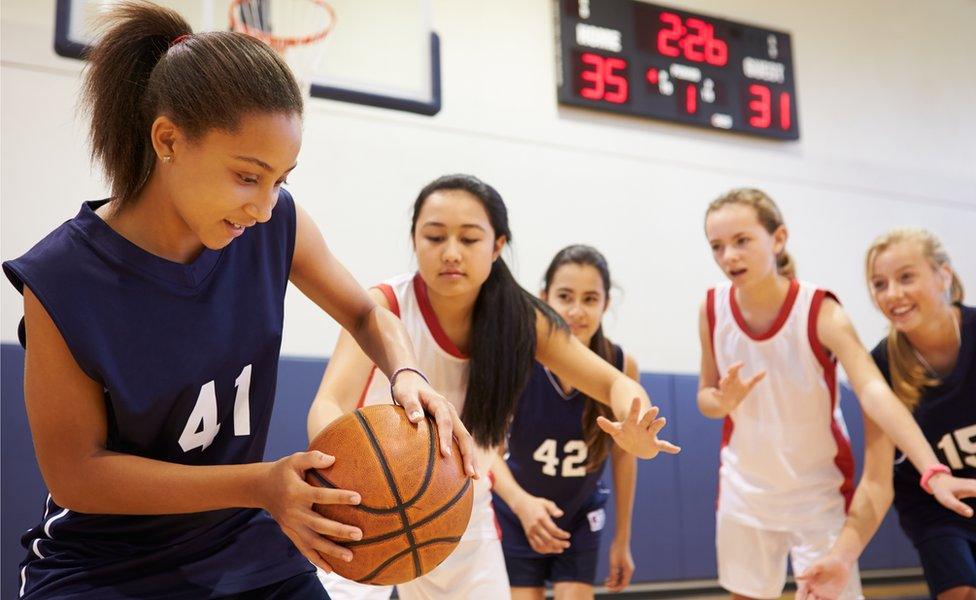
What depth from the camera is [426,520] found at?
160 cm

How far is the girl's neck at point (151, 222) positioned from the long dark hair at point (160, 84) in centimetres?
2

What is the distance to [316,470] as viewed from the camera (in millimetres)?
1478

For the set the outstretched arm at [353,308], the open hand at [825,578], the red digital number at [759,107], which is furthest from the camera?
the red digital number at [759,107]

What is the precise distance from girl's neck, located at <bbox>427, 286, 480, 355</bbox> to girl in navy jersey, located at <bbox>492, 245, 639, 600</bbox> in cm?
83

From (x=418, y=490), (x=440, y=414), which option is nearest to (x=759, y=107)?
(x=440, y=414)

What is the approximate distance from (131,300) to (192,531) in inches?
16.9

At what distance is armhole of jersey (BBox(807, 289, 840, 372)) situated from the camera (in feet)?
11.5

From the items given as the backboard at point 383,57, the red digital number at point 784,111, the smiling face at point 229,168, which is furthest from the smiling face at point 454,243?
the red digital number at point 784,111

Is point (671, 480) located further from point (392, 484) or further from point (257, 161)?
point (257, 161)

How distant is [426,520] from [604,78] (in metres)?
5.19

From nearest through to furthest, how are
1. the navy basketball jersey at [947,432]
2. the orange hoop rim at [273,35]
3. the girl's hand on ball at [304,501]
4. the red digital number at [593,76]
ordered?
the girl's hand on ball at [304,501]
the navy basketball jersey at [947,432]
the orange hoop rim at [273,35]
the red digital number at [593,76]

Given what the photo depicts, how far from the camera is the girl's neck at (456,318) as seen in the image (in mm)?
2760

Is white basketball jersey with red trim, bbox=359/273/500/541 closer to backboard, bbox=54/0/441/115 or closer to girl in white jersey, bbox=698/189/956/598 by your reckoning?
girl in white jersey, bbox=698/189/956/598

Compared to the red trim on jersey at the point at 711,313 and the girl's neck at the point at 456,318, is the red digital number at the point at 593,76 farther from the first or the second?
the girl's neck at the point at 456,318
